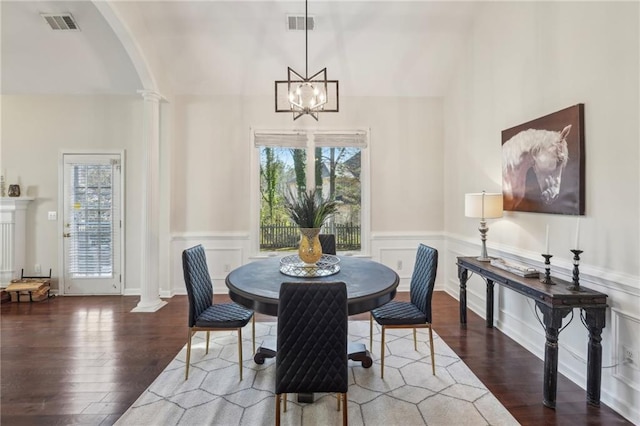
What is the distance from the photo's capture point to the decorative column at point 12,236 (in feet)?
13.8

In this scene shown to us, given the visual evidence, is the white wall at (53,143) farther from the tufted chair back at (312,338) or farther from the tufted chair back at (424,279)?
the tufted chair back at (424,279)

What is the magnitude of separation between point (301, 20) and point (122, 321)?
4052 mm

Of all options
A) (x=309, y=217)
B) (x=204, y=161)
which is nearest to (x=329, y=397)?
(x=309, y=217)

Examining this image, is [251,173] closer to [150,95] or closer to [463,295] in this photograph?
[150,95]

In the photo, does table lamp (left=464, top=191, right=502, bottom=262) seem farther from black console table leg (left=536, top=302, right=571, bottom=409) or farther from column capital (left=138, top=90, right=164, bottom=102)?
column capital (left=138, top=90, right=164, bottom=102)

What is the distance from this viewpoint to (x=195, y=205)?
14.5ft

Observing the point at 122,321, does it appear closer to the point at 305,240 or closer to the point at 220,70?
the point at 305,240

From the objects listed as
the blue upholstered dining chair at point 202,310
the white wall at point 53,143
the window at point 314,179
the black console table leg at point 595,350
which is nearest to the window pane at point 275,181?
the window at point 314,179

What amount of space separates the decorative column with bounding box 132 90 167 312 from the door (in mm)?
865

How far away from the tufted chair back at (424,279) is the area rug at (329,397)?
48cm

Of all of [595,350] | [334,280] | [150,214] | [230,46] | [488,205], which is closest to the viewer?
[595,350]

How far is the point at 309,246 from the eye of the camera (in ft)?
7.55

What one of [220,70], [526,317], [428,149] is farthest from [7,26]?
[526,317]

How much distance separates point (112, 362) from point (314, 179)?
10.4 ft
